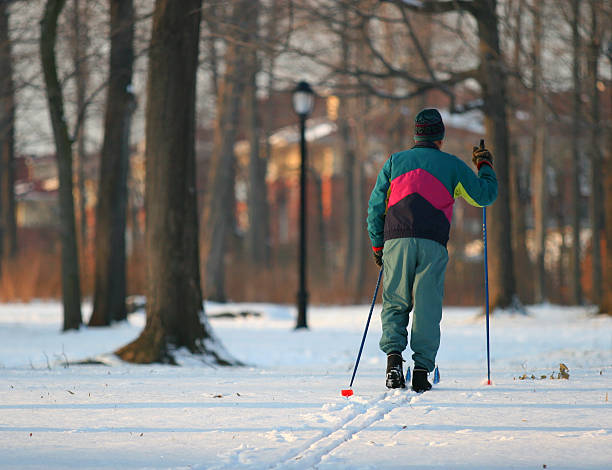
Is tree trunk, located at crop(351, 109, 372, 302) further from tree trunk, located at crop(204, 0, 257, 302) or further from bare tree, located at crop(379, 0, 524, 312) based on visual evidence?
bare tree, located at crop(379, 0, 524, 312)

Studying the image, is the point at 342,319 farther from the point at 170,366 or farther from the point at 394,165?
the point at 394,165

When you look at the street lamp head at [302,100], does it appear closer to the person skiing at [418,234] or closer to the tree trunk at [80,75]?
the tree trunk at [80,75]

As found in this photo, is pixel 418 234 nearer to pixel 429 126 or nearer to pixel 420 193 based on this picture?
pixel 420 193

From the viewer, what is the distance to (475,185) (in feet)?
A: 22.5

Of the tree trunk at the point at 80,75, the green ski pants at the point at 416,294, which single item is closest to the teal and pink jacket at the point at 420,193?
the green ski pants at the point at 416,294

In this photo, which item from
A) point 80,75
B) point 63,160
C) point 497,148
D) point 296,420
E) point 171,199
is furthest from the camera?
point 80,75

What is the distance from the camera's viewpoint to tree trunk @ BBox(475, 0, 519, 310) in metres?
17.8

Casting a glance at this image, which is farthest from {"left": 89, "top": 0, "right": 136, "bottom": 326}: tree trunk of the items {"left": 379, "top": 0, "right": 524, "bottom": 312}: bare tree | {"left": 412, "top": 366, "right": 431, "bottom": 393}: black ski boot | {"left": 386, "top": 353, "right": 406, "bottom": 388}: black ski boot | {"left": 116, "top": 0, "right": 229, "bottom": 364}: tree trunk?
{"left": 412, "top": 366, "right": 431, "bottom": 393}: black ski boot

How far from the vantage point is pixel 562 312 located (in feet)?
66.0

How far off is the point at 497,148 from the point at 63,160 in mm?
8327

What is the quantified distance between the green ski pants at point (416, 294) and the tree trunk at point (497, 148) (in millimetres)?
11478

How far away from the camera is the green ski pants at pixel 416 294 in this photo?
659 cm

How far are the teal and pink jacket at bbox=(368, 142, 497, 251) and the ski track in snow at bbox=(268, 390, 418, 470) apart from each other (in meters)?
1.18

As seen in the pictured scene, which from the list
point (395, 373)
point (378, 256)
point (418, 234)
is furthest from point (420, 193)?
point (395, 373)
